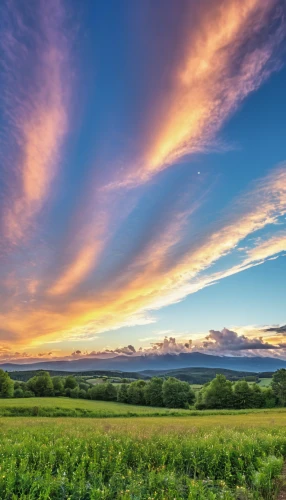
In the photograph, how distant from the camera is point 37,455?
12.2 m

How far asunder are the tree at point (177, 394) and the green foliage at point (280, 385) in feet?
77.0

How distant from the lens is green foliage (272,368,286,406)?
8981 cm

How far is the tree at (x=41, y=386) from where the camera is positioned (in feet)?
364

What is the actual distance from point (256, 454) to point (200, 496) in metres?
6.56

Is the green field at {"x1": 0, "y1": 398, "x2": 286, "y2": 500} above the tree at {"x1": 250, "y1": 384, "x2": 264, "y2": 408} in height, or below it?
above

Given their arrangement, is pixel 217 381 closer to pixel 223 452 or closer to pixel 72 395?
pixel 72 395

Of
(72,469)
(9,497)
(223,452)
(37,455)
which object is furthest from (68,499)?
(223,452)

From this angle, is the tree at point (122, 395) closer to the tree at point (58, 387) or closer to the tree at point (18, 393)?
the tree at point (58, 387)

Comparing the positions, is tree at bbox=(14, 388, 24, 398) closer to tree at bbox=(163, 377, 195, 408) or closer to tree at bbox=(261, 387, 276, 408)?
tree at bbox=(163, 377, 195, 408)

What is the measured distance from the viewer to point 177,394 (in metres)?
97.2

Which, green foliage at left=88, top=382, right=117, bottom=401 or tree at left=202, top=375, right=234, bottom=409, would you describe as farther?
green foliage at left=88, top=382, right=117, bottom=401

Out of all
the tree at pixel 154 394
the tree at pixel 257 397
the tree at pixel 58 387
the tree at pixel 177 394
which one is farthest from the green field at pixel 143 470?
the tree at pixel 58 387

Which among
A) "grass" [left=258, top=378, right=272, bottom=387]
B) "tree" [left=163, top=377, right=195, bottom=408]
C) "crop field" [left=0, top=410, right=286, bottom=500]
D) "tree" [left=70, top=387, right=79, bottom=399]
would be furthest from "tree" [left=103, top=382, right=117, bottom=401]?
"crop field" [left=0, top=410, right=286, bottom=500]

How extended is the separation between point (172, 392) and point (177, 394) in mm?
1508
